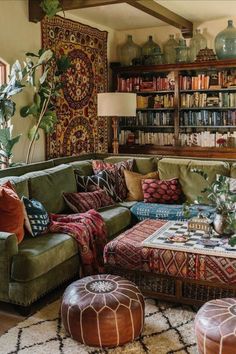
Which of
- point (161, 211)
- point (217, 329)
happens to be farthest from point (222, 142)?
point (217, 329)

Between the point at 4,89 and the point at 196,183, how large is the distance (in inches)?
84.5

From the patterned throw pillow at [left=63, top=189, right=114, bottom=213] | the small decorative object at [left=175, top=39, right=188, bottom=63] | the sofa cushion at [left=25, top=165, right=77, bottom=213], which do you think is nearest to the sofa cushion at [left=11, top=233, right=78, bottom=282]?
the sofa cushion at [left=25, top=165, right=77, bottom=213]

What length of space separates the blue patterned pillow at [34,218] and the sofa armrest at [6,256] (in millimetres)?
386

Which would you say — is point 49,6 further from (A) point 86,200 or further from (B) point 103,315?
(B) point 103,315

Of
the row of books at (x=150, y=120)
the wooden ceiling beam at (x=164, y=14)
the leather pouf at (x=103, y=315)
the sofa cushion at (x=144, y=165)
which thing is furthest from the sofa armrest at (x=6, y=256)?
the row of books at (x=150, y=120)

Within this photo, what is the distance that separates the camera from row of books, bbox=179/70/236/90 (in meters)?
6.35

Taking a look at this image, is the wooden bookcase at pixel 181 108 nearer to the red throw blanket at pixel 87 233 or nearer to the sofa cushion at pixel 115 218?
the sofa cushion at pixel 115 218

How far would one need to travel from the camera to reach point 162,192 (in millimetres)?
4742

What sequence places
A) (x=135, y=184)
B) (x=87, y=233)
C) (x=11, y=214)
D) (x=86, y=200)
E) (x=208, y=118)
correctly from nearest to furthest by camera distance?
1. (x=11, y=214)
2. (x=87, y=233)
3. (x=86, y=200)
4. (x=135, y=184)
5. (x=208, y=118)

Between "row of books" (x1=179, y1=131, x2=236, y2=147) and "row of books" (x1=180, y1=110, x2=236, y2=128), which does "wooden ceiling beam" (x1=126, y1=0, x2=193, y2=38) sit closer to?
"row of books" (x1=180, y1=110, x2=236, y2=128)

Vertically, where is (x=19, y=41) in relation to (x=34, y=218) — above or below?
above

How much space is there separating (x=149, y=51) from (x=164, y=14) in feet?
4.21

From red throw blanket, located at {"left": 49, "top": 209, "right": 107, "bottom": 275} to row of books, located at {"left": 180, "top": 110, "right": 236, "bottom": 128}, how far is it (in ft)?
10.1

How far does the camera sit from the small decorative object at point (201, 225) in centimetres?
342
